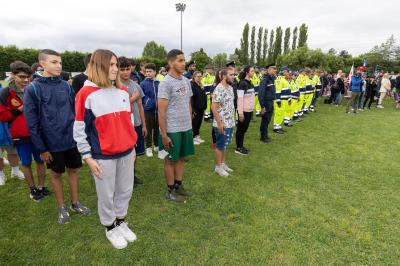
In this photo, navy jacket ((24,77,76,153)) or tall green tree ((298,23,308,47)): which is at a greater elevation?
tall green tree ((298,23,308,47))

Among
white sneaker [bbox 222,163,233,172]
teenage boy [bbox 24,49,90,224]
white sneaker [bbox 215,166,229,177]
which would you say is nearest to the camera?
teenage boy [bbox 24,49,90,224]

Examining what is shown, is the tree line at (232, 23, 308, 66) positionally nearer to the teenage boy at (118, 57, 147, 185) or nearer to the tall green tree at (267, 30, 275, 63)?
the tall green tree at (267, 30, 275, 63)

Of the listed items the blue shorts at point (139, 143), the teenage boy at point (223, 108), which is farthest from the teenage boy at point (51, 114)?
the teenage boy at point (223, 108)

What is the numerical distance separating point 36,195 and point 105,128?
2515 millimetres

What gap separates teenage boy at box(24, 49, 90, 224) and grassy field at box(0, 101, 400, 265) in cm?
88

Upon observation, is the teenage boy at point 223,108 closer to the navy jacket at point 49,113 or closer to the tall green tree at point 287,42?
the navy jacket at point 49,113

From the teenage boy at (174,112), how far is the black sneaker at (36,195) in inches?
81.9

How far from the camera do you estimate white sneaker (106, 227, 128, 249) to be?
10.0 ft

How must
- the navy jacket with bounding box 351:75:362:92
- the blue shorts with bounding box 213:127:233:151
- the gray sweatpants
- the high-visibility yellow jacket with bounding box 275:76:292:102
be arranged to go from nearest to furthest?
the gray sweatpants, the blue shorts with bounding box 213:127:233:151, the high-visibility yellow jacket with bounding box 275:76:292:102, the navy jacket with bounding box 351:75:362:92

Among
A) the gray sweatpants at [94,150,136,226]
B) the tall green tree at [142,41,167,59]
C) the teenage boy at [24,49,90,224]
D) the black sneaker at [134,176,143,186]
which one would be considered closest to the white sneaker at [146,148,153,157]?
the black sneaker at [134,176,143,186]

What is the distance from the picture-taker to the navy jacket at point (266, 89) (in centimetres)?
737

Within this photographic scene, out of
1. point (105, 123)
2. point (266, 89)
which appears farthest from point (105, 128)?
point (266, 89)

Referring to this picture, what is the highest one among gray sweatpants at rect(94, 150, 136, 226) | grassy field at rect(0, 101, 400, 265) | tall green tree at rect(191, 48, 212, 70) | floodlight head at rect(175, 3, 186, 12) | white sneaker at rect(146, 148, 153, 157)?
floodlight head at rect(175, 3, 186, 12)

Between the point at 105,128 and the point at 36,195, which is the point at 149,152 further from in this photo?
the point at 105,128
